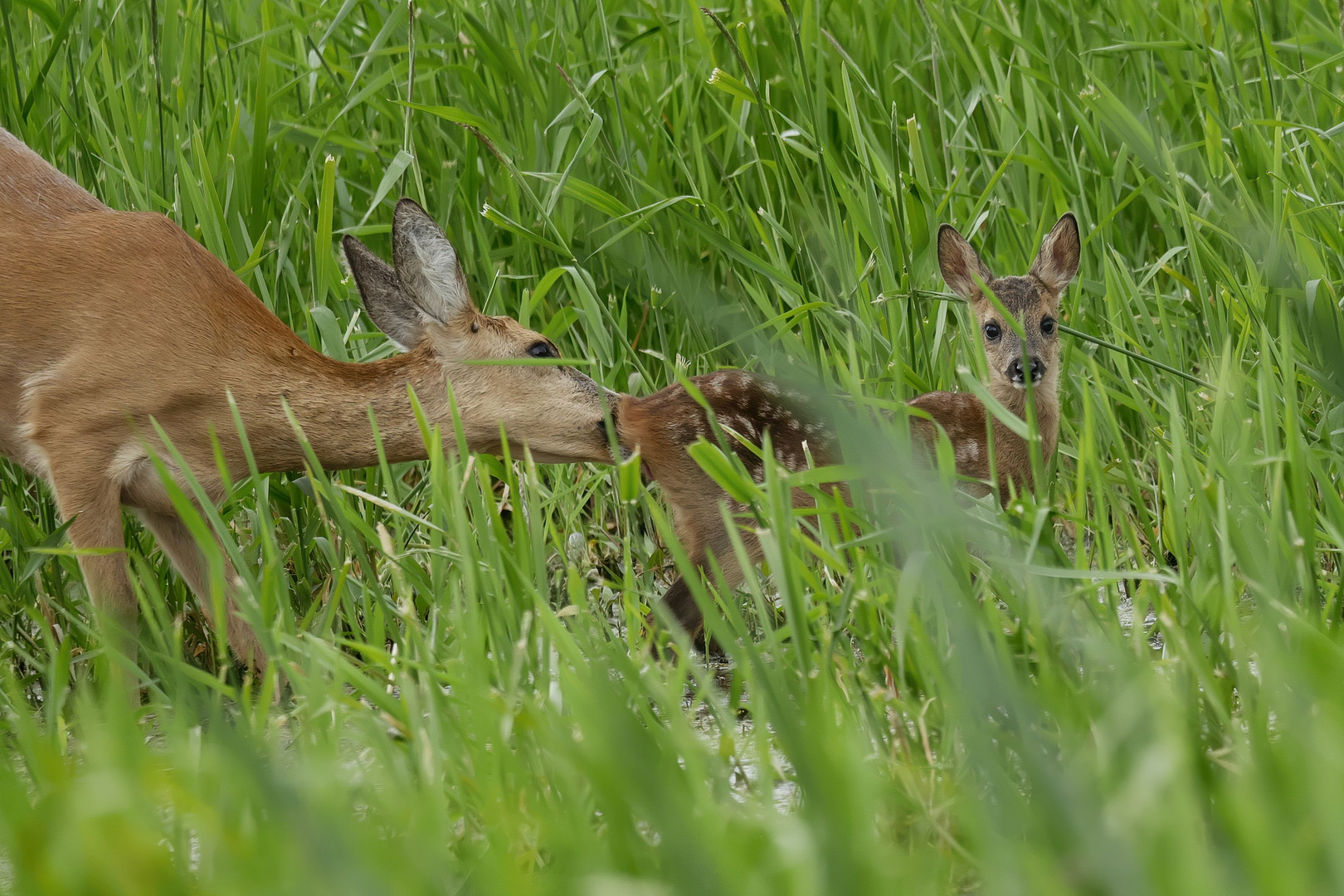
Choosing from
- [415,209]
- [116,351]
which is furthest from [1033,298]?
[116,351]

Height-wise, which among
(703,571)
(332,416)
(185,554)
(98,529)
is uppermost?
(332,416)

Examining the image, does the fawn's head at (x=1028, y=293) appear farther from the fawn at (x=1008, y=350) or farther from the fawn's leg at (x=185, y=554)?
the fawn's leg at (x=185, y=554)

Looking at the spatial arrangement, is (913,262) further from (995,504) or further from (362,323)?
(362,323)

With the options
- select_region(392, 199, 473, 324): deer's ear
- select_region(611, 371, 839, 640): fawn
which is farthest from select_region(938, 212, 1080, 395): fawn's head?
select_region(392, 199, 473, 324): deer's ear

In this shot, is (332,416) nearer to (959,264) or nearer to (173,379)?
(173,379)

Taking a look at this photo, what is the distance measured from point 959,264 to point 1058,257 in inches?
11.8

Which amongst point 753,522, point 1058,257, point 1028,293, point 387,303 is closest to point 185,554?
point 387,303

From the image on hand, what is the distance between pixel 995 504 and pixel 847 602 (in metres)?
0.85

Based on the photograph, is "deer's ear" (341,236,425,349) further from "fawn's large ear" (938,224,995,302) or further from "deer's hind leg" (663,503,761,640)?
"fawn's large ear" (938,224,995,302)

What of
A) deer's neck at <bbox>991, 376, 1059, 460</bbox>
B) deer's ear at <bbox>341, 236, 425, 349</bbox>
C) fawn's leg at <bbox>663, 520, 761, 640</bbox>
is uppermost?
deer's ear at <bbox>341, 236, 425, 349</bbox>

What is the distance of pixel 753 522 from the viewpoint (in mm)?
4047

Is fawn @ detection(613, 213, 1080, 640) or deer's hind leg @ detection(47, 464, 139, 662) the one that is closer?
deer's hind leg @ detection(47, 464, 139, 662)

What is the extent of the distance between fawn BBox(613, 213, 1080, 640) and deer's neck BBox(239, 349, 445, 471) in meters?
0.60

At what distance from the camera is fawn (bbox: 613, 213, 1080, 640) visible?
399 centimetres
